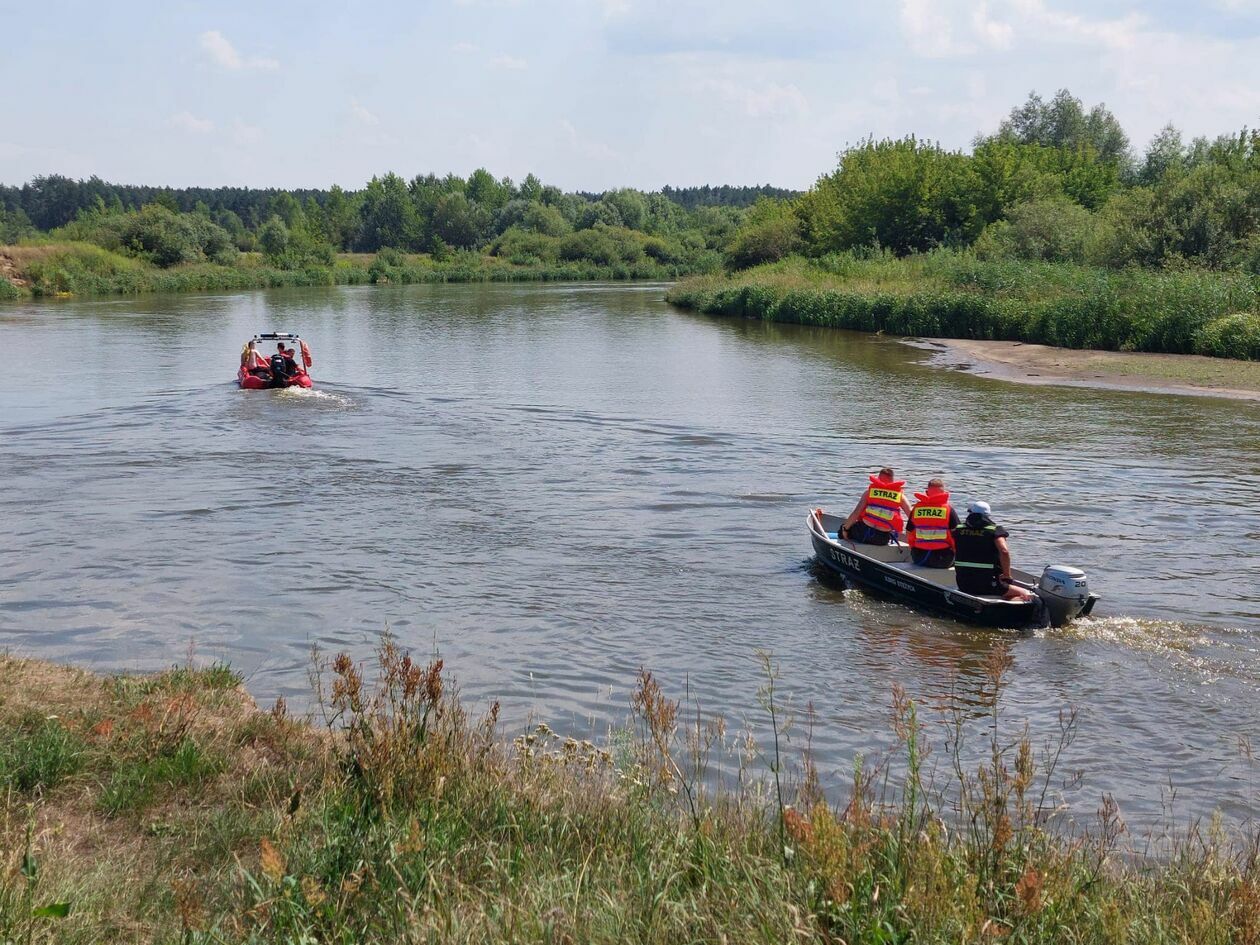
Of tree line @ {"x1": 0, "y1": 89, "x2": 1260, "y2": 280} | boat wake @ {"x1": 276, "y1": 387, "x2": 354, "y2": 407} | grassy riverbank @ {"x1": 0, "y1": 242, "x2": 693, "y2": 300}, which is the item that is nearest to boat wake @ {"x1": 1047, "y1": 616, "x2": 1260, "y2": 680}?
boat wake @ {"x1": 276, "y1": 387, "x2": 354, "y2": 407}

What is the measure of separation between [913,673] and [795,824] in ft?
22.3

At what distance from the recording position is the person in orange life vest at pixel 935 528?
1371 centimetres

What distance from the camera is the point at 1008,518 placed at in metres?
17.4

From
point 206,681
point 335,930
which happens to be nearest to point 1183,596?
point 206,681

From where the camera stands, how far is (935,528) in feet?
45.3

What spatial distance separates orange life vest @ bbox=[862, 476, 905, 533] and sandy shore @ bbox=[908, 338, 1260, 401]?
17223mm

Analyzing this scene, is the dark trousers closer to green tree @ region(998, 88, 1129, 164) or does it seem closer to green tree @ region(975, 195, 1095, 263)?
green tree @ region(975, 195, 1095, 263)

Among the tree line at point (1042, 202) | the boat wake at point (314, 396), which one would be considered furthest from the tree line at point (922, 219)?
the boat wake at point (314, 396)

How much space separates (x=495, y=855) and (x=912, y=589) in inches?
348

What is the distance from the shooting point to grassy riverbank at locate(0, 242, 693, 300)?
73125mm

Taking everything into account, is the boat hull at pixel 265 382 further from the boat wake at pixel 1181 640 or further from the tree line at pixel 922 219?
the tree line at pixel 922 219

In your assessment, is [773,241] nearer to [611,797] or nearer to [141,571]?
[141,571]

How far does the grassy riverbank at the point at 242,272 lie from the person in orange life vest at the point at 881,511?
2667 inches

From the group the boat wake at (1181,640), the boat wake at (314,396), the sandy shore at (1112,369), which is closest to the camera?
the boat wake at (1181,640)
